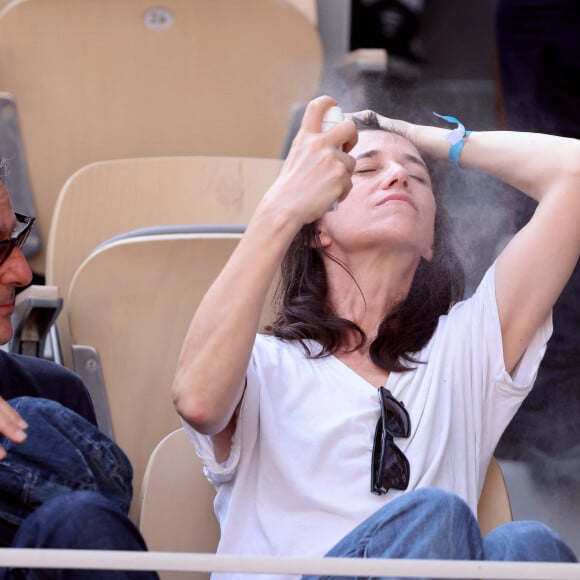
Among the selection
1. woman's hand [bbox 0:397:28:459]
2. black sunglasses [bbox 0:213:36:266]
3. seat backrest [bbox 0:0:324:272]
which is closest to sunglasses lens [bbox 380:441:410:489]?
woman's hand [bbox 0:397:28:459]

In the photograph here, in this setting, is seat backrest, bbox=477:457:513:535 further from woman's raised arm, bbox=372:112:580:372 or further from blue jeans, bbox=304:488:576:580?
blue jeans, bbox=304:488:576:580

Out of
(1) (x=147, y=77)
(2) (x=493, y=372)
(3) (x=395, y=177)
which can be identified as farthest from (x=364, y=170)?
(1) (x=147, y=77)

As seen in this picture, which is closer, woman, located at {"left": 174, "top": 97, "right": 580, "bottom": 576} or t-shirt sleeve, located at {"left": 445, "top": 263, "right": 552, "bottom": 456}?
woman, located at {"left": 174, "top": 97, "right": 580, "bottom": 576}

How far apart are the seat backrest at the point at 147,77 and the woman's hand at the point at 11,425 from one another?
999 mm

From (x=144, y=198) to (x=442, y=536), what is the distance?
98cm

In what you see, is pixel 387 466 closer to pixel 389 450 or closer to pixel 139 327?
pixel 389 450

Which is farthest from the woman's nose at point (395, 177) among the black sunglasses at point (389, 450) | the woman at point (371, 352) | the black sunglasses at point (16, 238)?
the black sunglasses at point (16, 238)

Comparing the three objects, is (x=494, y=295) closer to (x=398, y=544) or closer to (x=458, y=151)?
(x=458, y=151)

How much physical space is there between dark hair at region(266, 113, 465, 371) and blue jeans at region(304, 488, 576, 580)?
0.95ft

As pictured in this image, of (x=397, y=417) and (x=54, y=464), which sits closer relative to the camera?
(x=54, y=464)

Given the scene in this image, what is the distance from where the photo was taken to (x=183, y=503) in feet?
4.27

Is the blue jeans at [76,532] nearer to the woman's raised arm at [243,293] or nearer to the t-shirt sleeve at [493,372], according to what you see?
the woman's raised arm at [243,293]

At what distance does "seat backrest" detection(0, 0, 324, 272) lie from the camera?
2.01 m

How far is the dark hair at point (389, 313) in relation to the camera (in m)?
1.33
